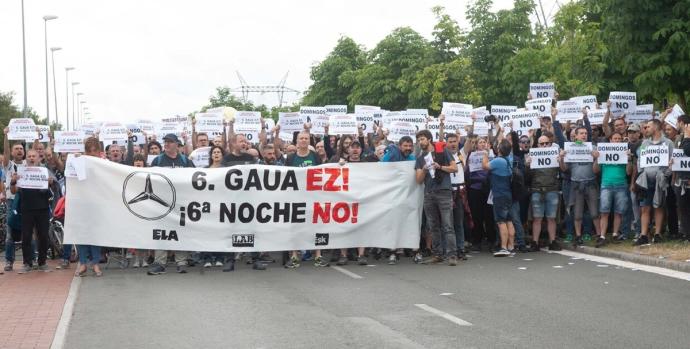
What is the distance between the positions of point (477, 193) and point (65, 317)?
8.52m

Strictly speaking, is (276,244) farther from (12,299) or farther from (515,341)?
(515,341)

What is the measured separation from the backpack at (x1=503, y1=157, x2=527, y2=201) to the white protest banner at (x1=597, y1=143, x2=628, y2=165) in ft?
4.35

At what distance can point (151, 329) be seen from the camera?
32.1 ft

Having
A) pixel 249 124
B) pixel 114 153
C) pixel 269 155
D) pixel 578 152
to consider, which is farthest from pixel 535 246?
pixel 114 153

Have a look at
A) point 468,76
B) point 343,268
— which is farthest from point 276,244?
point 468,76

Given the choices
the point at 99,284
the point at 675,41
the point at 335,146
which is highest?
the point at 675,41

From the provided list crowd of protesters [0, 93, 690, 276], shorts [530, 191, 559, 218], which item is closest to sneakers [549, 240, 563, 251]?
crowd of protesters [0, 93, 690, 276]

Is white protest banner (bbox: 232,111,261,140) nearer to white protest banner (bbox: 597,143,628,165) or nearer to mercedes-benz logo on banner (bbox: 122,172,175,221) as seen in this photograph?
mercedes-benz logo on banner (bbox: 122,172,175,221)

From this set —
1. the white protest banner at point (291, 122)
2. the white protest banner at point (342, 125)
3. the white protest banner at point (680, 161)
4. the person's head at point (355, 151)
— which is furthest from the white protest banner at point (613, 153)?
the white protest banner at point (291, 122)

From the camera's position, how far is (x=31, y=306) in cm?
1162

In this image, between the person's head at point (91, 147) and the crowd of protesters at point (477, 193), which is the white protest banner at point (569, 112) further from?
the person's head at point (91, 147)

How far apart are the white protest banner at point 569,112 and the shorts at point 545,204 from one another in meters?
2.04

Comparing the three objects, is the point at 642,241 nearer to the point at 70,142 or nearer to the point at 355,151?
the point at 355,151

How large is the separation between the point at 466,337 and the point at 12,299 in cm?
617
